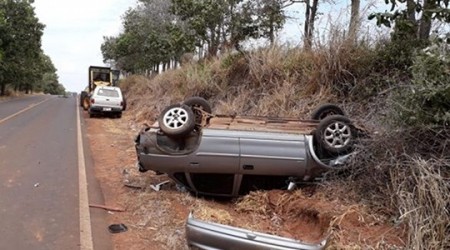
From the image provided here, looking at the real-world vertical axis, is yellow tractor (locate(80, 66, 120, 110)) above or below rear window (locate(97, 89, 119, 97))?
above

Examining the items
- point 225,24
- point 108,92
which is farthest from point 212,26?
point 108,92

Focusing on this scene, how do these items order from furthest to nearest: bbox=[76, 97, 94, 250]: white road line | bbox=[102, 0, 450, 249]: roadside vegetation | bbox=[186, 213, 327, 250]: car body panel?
bbox=[76, 97, 94, 250]: white road line, bbox=[102, 0, 450, 249]: roadside vegetation, bbox=[186, 213, 327, 250]: car body panel

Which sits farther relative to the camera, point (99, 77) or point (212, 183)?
point (99, 77)

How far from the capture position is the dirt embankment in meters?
4.29

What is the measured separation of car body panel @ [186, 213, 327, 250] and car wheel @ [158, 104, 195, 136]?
215cm

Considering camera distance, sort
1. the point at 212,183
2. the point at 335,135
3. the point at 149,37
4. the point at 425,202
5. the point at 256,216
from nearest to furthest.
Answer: the point at 425,202
the point at 256,216
the point at 335,135
the point at 212,183
the point at 149,37

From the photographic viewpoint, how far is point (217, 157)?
5.84 meters

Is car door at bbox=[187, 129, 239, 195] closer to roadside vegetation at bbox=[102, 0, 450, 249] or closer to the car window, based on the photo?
the car window

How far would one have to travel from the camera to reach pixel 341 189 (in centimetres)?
545

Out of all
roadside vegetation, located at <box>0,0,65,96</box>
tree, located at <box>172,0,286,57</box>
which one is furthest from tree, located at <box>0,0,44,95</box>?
tree, located at <box>172,0,286,57</box>

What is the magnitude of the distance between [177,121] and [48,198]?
2250 mm

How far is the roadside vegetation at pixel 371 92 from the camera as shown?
164 inches

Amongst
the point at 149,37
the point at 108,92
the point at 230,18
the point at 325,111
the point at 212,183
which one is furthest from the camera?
the point at 149,37

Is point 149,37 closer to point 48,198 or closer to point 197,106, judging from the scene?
point 197,106
